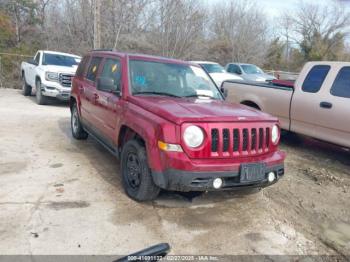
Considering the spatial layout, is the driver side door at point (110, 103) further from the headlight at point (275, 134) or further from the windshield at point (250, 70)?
the windshield at point (250, 70)

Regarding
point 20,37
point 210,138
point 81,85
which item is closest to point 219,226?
point 210,138

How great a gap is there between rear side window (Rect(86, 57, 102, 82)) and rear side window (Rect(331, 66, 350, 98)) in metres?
4.04

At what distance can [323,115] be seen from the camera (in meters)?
6.20

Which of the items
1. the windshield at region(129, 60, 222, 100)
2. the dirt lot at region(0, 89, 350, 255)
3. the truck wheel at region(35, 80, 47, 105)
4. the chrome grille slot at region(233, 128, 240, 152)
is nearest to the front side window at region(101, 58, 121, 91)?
the windshield at region(129, 60, 222, 100)

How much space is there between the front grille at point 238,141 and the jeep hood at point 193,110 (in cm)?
12

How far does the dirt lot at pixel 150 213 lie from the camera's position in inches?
134

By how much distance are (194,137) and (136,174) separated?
0.98 metres

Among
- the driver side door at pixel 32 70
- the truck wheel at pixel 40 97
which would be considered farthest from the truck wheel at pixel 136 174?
the driver side door at pixel 32 70

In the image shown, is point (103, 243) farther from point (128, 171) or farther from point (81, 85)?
point (81, 85)

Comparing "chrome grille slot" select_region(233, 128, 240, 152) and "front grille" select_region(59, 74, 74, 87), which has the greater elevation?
"front grille" select_region(59, 74, 74, 87)

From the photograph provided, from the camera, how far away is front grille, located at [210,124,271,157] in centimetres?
367

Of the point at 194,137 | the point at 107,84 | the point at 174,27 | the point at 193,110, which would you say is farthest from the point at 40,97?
the point at 174,27

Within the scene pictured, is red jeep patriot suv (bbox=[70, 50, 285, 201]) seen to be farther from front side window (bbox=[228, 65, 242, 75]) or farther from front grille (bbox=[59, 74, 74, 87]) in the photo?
front side window (bbox=[228, 65, 242, 75])

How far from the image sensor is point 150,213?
3.97 m
